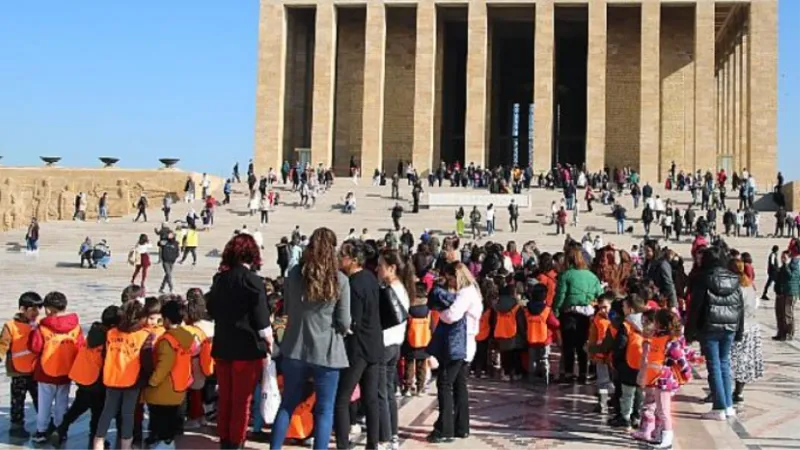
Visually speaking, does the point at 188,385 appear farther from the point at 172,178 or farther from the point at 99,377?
the point at 172,178

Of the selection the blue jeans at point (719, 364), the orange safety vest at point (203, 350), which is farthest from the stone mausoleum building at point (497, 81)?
the orange safety vest at point (203, 350)

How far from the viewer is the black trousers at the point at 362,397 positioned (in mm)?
6199

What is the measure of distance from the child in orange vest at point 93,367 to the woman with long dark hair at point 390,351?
6.40ft

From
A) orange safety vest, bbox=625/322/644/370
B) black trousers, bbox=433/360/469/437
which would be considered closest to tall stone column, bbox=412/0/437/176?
orange safety vest, bbox=625/322/644/370

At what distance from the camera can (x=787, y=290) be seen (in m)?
12.8

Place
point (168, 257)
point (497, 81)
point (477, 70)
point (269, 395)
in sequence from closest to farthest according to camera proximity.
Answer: point (269, 395), point (168, 257), point (477, 70), point (497, 81)

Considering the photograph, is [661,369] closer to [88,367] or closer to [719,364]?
[719,364]

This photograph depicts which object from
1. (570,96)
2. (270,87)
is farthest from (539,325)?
(570,96)

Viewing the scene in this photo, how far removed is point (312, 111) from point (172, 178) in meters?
9.71

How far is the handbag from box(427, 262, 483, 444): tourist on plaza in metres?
0.67

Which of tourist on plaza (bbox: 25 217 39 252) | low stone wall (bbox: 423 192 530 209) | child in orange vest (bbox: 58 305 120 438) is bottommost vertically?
child in orange vest (bbox: 58 305 120 438)

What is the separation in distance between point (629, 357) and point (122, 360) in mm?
4146

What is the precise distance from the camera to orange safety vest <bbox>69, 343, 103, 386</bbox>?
21.0ft

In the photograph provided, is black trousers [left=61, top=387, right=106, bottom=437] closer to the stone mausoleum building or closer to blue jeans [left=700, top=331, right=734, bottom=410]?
blue jeans [left=700, top=331, right=734, bottom=410]
